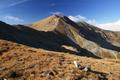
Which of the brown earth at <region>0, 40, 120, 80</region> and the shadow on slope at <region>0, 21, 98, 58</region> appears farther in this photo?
the shadow on slope at <region>0, 21, 98, 58</region>

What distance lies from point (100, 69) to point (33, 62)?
34.2 ft

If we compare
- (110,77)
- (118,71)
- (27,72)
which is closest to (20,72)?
(27,72)

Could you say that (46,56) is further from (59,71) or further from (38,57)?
(59,71)

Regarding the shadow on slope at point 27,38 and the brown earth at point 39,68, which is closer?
the brown earth at point 39,68

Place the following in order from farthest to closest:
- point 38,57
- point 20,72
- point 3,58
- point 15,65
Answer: point 38,57 < point 3,58 < point 15,65 < point 20,72

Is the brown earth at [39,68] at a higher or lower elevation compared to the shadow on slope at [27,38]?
lower

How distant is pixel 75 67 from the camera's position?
2972 centimetres

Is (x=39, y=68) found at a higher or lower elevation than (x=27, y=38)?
lower

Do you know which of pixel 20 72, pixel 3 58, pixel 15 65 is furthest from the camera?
pixel 3 58

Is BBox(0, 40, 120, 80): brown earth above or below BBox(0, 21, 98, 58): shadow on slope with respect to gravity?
below

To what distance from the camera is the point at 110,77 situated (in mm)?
29266

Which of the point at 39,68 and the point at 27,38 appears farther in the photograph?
the point at 27,38

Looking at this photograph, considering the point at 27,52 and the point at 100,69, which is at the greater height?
the point at 27,52

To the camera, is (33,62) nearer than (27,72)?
No
